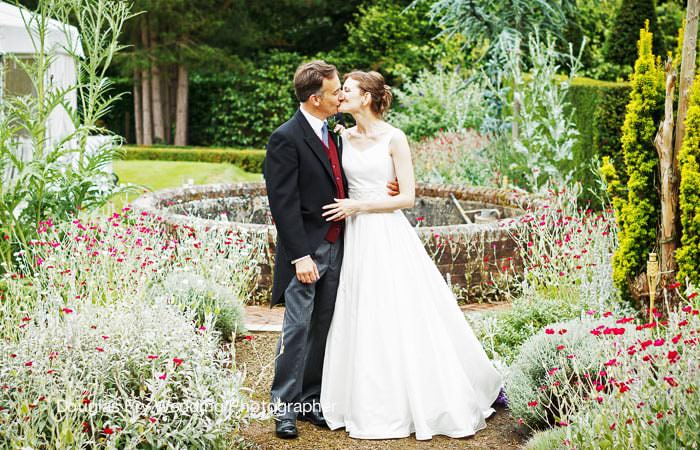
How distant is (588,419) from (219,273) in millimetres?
3151

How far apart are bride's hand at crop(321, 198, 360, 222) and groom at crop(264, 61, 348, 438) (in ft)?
0.12

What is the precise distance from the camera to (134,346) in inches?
141

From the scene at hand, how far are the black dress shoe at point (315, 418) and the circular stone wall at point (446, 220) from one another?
171 centimetres

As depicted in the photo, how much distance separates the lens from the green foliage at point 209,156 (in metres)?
17.1

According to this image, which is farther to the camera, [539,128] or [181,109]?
[181,109]

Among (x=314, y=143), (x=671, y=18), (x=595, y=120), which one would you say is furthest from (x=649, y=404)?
(x=671, y=18)

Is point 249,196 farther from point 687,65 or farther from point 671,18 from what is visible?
point 671,18

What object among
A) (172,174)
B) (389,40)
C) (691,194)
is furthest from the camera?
(389,40)

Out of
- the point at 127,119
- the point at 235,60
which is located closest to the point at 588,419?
the point at 235,60

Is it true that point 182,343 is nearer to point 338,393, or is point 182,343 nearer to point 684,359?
point 338,393

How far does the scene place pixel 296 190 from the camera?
3.86m

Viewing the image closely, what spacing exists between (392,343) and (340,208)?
0.73 metres

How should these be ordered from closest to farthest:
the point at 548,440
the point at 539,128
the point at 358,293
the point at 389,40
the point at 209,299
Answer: the point at 548,440 → the point at 358,293 → the point at 209,299 → the point at 539,128 → the point at 389,40

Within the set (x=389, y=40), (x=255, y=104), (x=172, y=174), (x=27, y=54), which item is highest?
(x=389, y=40)
